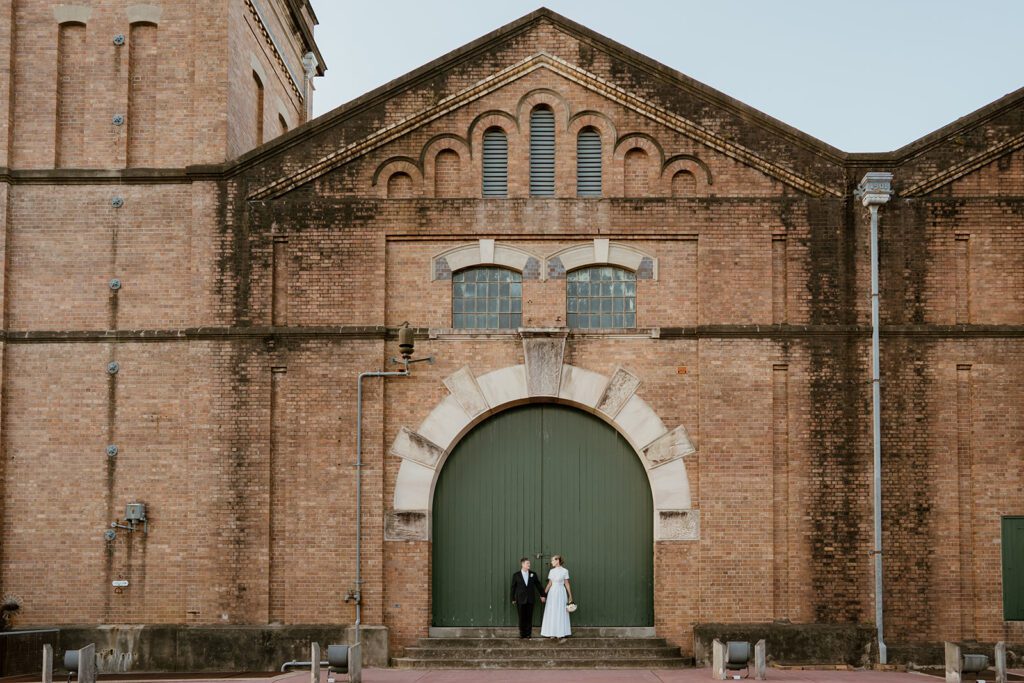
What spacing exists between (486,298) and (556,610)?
16.9 ft

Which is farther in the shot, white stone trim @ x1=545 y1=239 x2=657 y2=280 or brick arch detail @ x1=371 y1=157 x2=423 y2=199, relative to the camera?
brick arch detail @ x1=371 y1=157 x2=423 y2=199

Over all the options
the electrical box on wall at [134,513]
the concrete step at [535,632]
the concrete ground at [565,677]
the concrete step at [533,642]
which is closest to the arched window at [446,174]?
the electrical box on wall at [134,513]

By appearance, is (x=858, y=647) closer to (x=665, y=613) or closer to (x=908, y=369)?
(x=665, y=613)

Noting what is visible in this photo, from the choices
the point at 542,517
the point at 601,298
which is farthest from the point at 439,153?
the point at 542,517

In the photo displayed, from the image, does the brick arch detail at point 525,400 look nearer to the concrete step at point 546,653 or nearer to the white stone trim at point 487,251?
the white stone trim at point 487,251

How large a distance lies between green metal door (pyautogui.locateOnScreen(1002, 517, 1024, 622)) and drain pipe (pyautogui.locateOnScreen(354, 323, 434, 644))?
9608mm

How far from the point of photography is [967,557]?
20.4 meters

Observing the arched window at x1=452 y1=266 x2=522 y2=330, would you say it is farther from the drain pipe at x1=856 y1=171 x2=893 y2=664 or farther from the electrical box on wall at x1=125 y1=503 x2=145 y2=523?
the electrical box on wall at x1=125 y1=503 x2=145 y2=523

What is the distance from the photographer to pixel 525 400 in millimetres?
20969

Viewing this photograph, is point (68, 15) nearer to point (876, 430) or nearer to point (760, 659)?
point (876, 430)

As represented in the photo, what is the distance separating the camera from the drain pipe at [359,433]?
20.3m

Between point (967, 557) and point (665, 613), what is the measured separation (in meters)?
4.88

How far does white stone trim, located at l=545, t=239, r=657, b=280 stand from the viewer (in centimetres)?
2097

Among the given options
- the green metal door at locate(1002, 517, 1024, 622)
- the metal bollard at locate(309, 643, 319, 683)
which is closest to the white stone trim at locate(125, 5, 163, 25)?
the metal bollard at locate(309, 643, 319, 683)
